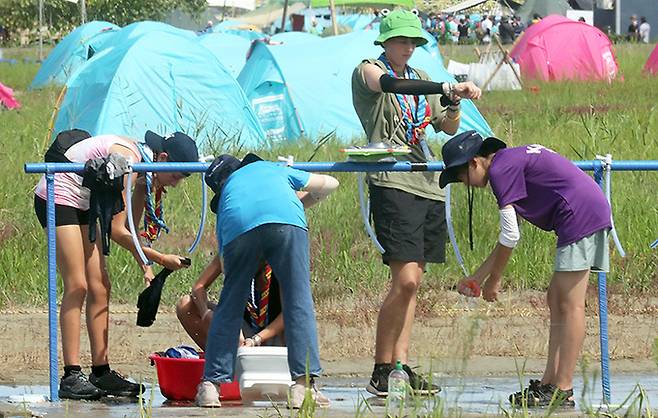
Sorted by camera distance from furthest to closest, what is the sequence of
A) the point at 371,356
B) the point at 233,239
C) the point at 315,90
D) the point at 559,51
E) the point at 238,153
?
the point at 559,51, the point at 315,90, the point at 238,153, the point at 371,356, the point at 233,239

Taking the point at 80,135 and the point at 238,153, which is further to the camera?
the point at 238,153

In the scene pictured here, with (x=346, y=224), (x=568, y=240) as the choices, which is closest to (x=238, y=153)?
(x=346, y=224)

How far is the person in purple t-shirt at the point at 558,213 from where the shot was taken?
6.68 meters

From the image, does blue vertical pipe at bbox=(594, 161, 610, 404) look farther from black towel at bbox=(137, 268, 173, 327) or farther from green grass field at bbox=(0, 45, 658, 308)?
green grass field at bbox=(0, 45, 658, 308)

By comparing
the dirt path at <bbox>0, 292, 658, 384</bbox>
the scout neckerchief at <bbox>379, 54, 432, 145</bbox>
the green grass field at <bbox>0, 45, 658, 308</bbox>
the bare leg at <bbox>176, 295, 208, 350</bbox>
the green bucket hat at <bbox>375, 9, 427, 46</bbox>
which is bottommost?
the dirt path at <bbox>0, 292, 658, 384</bbox>

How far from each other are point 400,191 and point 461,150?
0.63 meters

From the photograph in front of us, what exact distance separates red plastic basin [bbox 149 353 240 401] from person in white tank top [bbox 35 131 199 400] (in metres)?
0.21

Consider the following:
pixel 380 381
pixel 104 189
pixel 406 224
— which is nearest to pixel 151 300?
pixel 104 189

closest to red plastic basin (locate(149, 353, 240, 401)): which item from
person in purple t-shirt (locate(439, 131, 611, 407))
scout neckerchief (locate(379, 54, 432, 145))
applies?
person in purple t-shirt (locate(439, 131, 611, 407))

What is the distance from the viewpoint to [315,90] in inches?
719

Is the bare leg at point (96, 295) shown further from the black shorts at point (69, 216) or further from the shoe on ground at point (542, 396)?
the shoe on ground at point (542, 396)

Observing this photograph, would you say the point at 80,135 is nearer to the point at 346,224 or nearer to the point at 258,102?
the point at 346,224

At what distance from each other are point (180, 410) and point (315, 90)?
1176cm

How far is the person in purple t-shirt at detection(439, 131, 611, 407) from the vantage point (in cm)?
668
